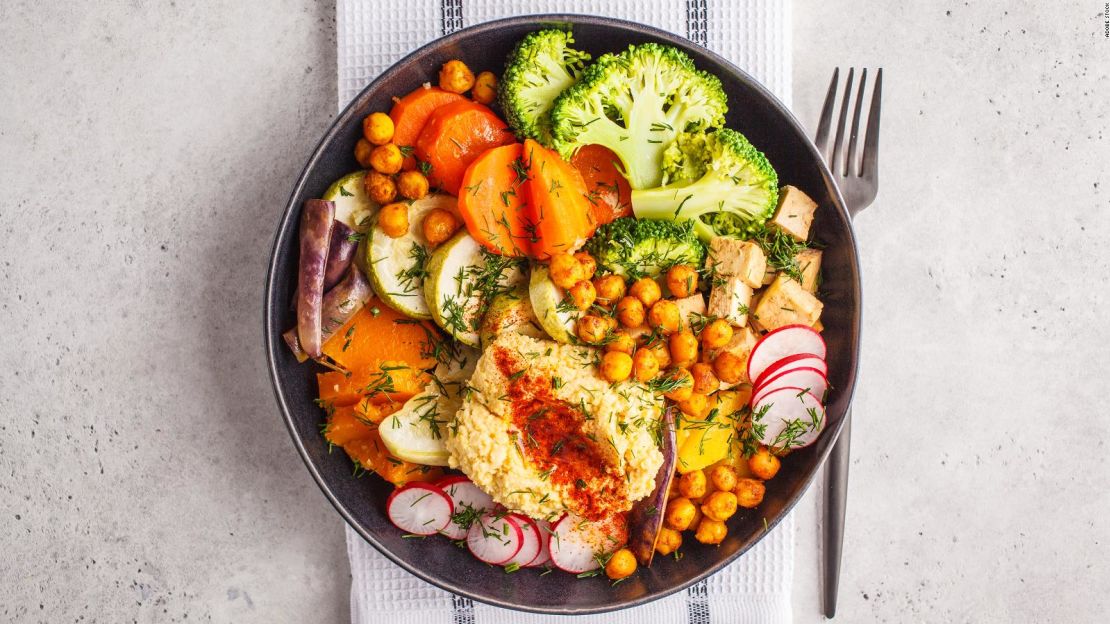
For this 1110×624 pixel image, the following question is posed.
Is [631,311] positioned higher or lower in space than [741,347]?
higher

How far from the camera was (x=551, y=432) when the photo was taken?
2.46 metres

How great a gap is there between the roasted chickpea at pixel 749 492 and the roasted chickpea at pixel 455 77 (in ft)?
5.48

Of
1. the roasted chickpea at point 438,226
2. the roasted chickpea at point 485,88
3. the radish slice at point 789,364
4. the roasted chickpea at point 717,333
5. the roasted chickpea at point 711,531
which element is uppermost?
the roasted chickpea at point 485,88

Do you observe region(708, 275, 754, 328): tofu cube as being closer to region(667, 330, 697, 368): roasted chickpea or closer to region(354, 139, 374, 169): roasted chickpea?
region(667, 330, 697, 368): roasted chickpea

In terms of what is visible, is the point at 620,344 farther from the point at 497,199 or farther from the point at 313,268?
the point at 313,268

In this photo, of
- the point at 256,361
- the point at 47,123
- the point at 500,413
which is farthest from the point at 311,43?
the point at 500,413

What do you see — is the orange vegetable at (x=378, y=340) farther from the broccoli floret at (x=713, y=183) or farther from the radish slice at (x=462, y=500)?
the broccoli floret at (x=713, y=183)

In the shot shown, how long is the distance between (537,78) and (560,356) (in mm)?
925

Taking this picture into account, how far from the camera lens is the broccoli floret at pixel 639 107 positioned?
7.94 feet

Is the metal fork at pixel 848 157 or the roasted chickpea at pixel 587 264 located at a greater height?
the metal fork at pixel 848 157

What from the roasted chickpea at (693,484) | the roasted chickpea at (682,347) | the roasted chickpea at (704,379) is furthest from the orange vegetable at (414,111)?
the roasted chickpea at (693,484)

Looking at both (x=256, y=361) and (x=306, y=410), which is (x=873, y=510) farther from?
(x=256, y=361)

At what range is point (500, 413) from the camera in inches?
94.5

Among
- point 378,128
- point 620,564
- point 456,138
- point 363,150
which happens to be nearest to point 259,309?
point 363,150
